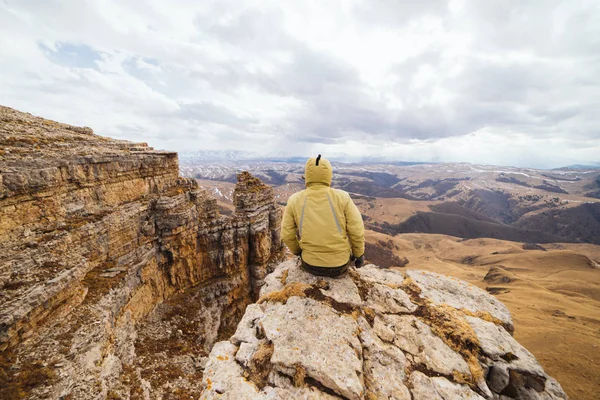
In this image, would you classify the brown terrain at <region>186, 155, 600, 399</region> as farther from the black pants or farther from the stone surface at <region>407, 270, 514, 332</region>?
the black pants

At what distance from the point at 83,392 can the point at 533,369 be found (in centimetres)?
1361

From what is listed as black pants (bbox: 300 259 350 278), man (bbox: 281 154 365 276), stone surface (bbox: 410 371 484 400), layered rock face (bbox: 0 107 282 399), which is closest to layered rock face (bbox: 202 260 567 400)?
stone surface (bbox: 410 371 484 400)

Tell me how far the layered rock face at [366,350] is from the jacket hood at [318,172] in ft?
10.5

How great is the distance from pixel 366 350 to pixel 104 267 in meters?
16.0

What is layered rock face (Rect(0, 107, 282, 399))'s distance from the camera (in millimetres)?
8375

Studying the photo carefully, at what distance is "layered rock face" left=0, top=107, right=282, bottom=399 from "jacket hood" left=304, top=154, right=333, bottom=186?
409 inches

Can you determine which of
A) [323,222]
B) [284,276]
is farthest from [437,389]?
[284,276]

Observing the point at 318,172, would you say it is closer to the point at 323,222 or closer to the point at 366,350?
the point at 323,222

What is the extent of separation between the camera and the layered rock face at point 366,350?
461cm

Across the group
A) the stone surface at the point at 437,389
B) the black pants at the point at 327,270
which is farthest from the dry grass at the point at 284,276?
the stone surface at the point at 437,389

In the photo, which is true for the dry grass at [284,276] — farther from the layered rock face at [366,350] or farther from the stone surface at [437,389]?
the stone surface at [437,389]

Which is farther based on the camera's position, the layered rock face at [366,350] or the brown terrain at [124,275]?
the brown terrain at [124,275]

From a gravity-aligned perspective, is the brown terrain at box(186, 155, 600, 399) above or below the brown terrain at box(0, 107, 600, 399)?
below

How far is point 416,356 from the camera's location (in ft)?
18.9
